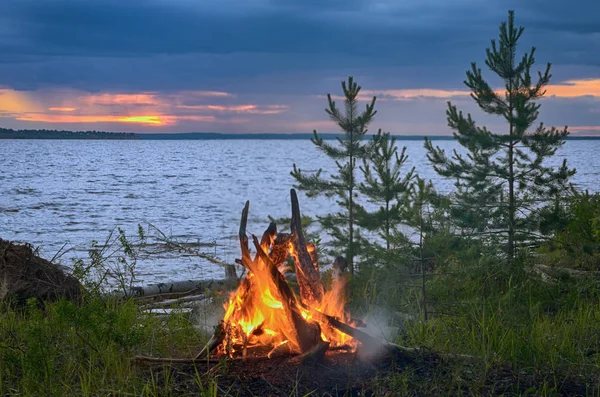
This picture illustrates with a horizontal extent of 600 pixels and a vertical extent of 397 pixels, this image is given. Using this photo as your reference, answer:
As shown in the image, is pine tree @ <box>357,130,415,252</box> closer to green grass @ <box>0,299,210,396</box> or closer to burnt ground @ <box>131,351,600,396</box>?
green grass @ <box>0,299,210,396</box>

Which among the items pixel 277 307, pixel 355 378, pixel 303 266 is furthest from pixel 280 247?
pixel 355 378

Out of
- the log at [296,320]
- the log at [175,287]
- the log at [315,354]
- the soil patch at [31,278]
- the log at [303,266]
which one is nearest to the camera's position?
the log at [315,354]

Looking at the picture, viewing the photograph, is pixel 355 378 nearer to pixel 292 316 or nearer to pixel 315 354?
pixel 315 354

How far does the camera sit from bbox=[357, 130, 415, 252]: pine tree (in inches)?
452

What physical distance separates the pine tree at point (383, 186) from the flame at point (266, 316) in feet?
20.4

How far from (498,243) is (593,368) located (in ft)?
14.8

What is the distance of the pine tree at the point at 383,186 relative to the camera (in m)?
11.5

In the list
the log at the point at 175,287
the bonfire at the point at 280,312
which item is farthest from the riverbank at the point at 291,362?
the log at the point at 175,287

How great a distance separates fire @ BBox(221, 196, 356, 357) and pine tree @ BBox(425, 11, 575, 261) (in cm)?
519

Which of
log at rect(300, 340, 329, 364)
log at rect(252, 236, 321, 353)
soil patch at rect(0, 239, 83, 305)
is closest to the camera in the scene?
log at rect(300, 340, 329, 364)

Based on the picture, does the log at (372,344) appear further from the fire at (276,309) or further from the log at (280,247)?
the log at (280,247)

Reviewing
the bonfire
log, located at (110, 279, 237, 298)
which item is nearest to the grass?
the bonfire

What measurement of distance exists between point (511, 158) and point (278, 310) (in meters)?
6.15

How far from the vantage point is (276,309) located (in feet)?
16.7
